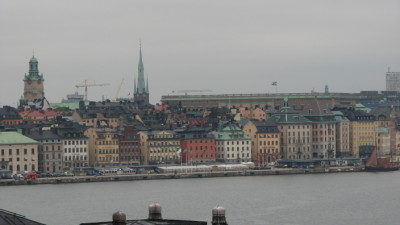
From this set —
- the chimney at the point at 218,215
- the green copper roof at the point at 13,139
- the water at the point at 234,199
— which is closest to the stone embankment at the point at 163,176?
the water at the point at 234,199

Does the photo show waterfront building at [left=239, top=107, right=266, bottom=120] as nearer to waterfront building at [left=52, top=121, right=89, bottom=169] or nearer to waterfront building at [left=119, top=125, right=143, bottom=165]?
waterfront building at [left=119, top=125, right=143, bottom=165]

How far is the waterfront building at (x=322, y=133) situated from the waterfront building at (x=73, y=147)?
63.4 feet

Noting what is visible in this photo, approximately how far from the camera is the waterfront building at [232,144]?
9788cm

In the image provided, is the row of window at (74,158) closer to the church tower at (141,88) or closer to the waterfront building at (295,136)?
the waterfront building at (295,136)

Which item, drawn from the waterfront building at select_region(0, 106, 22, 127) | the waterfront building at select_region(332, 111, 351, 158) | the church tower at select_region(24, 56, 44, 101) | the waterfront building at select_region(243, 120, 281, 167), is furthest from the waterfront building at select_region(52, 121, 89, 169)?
the church tower at select_region(24, 56, 44, 101)

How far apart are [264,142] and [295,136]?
3036 millimetres

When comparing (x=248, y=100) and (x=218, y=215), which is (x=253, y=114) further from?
(x=218, y=215)

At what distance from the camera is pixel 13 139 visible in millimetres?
88875

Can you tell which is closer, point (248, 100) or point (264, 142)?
Result: point (264, 142)

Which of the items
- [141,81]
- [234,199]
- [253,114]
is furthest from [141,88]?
[234,199]

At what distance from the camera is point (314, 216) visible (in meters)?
54.2

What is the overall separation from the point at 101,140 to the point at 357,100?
201 ft

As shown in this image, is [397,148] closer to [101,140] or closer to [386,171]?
[386,171]

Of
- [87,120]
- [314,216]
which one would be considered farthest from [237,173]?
[314,216]
